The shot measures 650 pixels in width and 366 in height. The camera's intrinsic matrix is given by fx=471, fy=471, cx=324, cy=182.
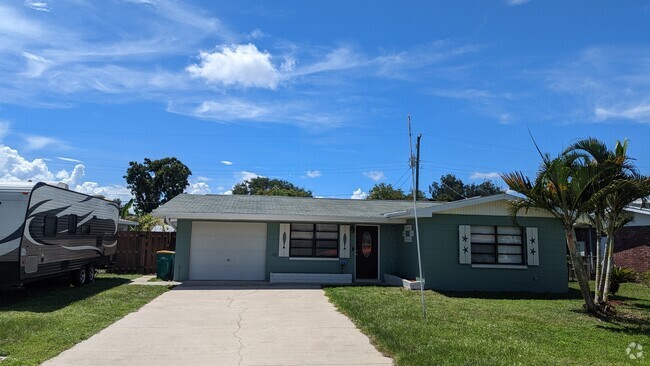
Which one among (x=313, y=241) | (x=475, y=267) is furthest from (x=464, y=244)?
(x=313, y=241)

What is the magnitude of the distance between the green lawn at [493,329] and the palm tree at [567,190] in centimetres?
121

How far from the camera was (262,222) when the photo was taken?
1655cm

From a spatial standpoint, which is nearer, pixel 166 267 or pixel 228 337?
pixel 228 337

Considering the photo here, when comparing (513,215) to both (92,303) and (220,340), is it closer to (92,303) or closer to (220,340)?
(220,340)

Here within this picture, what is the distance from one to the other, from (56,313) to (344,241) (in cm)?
968

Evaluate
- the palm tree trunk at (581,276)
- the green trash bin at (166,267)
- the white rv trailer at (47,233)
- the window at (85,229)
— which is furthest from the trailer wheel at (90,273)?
the palm tree trunk at (581,276)

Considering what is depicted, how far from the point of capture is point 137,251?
1833 centimetres

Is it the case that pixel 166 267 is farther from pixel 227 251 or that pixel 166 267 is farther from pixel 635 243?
pixel 635 243

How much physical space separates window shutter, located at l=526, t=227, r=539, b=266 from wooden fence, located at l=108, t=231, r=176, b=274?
520 inches

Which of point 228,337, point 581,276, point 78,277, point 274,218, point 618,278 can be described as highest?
point 274,218

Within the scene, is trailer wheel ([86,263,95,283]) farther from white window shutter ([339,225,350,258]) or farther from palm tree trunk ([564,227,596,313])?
palm tree trunk ([564,227,596,313])

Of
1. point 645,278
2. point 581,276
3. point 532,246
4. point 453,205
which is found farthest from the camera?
point 645,278

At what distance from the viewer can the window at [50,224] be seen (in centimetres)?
1127

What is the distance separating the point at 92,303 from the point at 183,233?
557 cm
